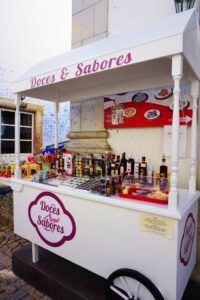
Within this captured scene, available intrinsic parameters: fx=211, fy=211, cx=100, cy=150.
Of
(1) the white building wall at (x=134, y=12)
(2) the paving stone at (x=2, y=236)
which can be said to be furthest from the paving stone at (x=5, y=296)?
(1) the white building wall at (x=134, y=12)

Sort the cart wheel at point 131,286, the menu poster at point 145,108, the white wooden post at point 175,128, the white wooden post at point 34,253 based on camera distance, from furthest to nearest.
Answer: the white wooden post at point 34,253 < the menu poster at point 145,108 < the cart wheel at point 131,286 < the white wooden post at point 175,128

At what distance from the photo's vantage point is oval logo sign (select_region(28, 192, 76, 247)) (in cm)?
207

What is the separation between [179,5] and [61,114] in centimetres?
552

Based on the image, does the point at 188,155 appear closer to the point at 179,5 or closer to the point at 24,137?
the point at 179,5

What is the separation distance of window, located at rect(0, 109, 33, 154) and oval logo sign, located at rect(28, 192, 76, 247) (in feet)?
13.4

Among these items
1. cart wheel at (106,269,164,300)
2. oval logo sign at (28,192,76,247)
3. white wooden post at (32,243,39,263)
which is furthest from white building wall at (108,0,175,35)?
white wooden post at (32,243,39,263)

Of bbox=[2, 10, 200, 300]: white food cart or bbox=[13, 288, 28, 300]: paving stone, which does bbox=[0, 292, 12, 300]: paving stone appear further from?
bbox=[2, 10, 200, 300]: white food cart

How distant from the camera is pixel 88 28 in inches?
126

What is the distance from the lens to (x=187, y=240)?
175 centimetres

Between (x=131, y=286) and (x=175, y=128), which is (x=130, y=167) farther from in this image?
(x=131, y=286)

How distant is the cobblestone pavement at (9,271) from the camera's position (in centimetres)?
235

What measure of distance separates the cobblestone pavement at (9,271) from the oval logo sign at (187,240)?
1.58 m

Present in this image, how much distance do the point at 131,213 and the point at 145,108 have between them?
1349 mm

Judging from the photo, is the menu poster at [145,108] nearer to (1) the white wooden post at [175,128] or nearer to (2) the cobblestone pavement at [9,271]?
(1) the white wooden post at [175,128]
